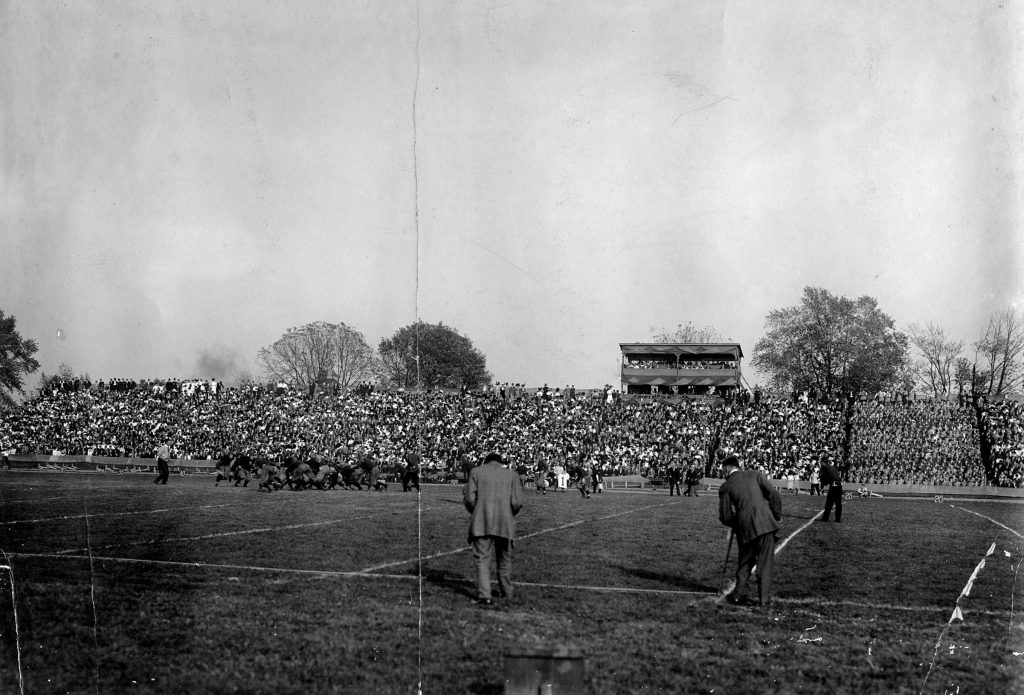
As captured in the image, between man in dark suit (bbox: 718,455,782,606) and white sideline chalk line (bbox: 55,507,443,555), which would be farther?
white sideline chalk line (bbox: 55,507,443,555)

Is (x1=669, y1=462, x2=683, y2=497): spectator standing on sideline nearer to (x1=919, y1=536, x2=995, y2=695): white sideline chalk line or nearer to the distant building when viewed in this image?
(x1=919, y1=536, x2=995, y2=695): white sideline chalk line

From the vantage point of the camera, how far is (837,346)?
5878 cm

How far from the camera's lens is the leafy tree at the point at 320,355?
228ft

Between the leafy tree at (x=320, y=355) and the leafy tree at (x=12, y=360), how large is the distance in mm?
21819

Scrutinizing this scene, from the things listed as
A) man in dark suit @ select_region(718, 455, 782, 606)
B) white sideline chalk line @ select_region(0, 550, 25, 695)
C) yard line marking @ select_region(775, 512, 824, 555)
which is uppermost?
man in dark suit @ select_region(718, 455, 782, 606)

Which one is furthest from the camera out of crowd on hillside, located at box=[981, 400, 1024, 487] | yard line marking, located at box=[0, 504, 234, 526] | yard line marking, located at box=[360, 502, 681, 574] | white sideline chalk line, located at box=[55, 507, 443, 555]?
crowd on hillside, located at box=[981, 400, 1024, 487]

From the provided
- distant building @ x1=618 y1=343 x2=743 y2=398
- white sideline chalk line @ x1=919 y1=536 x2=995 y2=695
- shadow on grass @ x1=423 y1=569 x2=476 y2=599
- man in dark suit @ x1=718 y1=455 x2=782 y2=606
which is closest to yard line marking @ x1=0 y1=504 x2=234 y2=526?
shadow on grass @ x1=423 y1=569 x2=476 y2=599

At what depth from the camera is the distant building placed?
62250 mm

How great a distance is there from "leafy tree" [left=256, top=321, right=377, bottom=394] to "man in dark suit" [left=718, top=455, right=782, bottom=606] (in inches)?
2341

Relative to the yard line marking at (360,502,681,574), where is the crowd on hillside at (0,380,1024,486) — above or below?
above

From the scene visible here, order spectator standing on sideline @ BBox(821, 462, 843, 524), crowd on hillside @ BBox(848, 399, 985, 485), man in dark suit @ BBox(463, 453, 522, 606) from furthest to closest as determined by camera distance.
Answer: crowd on hillside @ BBox(848, 399, 985, 485), spectator standing on sideline @ BBox(821, 462, 843, 524), man in dark suit @ BBox(463, 453, 522, 606)

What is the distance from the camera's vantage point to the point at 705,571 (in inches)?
494

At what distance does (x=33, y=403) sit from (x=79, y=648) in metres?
46.8

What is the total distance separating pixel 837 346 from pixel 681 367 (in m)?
9.81
